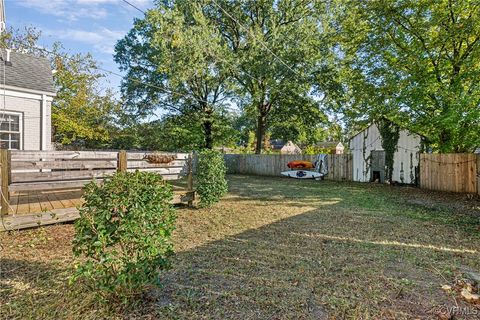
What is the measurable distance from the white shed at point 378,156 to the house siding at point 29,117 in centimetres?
1289

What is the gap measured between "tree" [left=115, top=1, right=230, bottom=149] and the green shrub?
13.3 m

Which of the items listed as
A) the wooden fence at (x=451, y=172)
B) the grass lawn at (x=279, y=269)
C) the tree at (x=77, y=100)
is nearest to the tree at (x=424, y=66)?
the wooden fence at (x=451, y=172)

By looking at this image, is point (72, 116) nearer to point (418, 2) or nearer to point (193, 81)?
point (193, 81)

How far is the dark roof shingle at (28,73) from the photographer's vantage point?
759cm

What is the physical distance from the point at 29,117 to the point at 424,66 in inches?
506

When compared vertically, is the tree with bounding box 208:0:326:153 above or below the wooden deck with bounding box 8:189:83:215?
above

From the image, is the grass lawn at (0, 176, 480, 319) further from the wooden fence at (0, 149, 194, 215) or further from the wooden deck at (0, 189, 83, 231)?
the wooden fence at (0, 149, 194, 215)

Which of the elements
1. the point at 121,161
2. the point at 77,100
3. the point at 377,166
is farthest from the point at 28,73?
the point at 377,166

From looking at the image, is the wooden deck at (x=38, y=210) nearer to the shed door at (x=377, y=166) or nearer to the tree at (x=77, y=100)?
the tree at (x=77, y=100)

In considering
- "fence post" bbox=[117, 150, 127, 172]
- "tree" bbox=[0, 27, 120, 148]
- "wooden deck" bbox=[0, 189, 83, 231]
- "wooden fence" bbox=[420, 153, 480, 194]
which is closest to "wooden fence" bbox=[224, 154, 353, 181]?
"wooden fence" bbox=[420, 153, 480, 194]

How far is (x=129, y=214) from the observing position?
91.4 inches

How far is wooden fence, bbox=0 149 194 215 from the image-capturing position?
4.38 metres

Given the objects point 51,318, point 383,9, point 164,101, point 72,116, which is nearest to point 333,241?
point 51,318

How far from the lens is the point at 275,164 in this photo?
17875 millimetres
